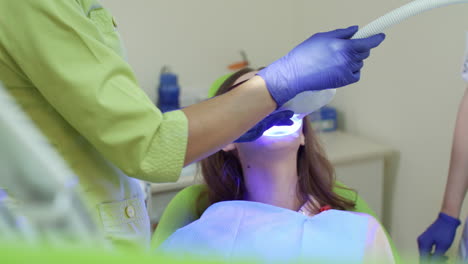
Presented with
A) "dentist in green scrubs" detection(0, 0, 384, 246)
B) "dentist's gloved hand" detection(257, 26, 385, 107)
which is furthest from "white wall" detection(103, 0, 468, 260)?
"dentist in green scrubs" detection(0, 0, 384, 246)

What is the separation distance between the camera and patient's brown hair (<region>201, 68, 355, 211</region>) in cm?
155

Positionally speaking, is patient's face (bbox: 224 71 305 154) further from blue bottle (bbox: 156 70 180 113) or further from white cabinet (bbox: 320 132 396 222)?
blue bottle (bbox: 156 70 180 113)

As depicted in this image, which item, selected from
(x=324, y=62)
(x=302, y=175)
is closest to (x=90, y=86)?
(x=324, y=62)

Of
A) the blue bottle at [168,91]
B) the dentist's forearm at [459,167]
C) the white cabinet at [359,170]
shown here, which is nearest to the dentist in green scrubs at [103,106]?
the dentist's forearm at [459,167]

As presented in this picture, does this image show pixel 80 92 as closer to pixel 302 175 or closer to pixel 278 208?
pixel 278 208

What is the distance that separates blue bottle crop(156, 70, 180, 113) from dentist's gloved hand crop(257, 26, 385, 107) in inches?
64.3

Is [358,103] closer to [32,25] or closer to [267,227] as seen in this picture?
[267,227]

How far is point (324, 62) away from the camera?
0.96 metres

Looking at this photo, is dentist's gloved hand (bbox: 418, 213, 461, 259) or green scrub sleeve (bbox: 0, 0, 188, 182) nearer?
green scrub sleeve (bbox: 0, 0, 188, 182)

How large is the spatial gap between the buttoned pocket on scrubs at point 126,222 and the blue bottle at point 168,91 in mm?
1633

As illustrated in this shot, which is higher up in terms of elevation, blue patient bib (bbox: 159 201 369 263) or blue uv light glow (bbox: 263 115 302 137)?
blue uv light glow (bbox: 263 115 302 137)

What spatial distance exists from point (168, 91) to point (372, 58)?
1.05 m

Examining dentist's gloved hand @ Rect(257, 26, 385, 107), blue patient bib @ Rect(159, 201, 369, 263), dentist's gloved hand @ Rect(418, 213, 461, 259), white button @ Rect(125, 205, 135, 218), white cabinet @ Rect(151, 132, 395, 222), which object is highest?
dentist's gloved hand @ Rect(257, 26, 385, 107)

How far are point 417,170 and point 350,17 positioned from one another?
0.82m
